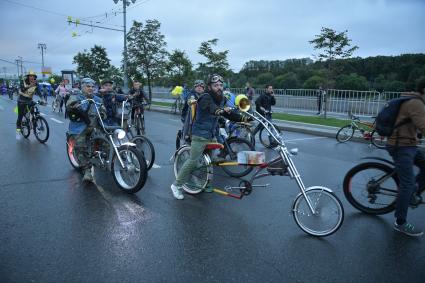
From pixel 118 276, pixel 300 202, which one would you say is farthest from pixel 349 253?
pixel 118 276

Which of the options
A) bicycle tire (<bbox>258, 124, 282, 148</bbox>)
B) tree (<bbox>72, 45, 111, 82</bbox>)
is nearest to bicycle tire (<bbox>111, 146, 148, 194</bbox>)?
bicycle tire (<bbox>258, 124, 282, 148</bbox>)

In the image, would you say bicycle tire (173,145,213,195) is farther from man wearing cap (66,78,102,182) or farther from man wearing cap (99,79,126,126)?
man wearing cap (99,79,126,126)

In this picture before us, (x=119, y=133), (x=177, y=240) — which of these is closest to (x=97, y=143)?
(x=119, y=133)

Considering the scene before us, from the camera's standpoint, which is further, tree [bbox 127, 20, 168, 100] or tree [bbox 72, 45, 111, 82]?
tree [bbox 72, 45, 111, 82]

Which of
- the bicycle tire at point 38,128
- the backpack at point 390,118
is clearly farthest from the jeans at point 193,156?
the bicycle tire at point 38,128

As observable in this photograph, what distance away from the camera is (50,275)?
3215mm

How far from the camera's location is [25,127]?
1100cm

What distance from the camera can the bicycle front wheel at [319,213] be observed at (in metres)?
4.00

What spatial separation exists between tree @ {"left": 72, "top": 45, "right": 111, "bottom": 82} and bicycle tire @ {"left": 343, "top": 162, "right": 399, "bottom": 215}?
38.4m

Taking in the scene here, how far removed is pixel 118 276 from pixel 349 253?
2.47 m

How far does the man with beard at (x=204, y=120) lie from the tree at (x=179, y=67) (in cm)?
2346

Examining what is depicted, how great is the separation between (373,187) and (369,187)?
0.06 metres

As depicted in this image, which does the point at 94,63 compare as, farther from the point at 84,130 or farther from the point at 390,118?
the point at 390,118

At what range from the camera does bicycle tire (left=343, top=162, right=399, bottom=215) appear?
468 cm
